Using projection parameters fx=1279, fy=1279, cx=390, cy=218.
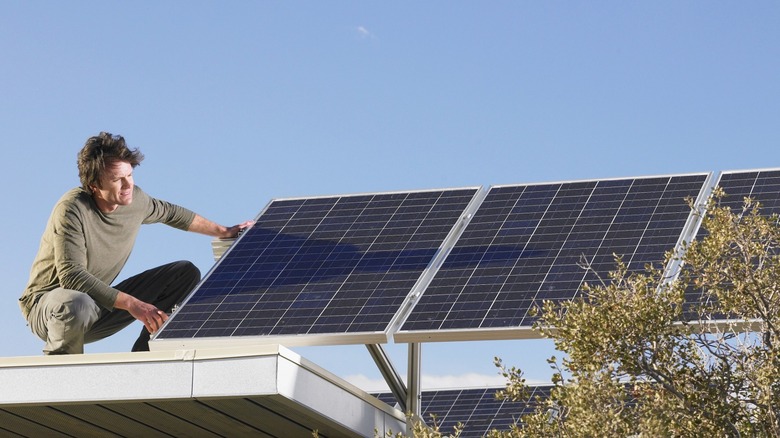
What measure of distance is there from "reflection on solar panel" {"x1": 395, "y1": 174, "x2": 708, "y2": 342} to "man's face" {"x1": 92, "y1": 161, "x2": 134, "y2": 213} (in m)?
3.31

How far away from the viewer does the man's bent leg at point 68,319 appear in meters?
12.0

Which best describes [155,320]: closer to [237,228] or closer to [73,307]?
[73,307]

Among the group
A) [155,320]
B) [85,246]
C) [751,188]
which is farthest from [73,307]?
[751,188]

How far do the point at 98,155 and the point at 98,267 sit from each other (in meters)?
1.18

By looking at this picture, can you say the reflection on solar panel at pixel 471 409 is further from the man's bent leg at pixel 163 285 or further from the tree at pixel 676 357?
the tree at pixel 676 357

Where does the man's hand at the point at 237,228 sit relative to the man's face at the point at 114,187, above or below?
above

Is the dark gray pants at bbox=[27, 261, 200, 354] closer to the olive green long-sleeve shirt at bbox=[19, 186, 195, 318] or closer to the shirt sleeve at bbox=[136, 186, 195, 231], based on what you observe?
the olive green long-sleeve shirt at bbox=[19, 186, 195, 318]

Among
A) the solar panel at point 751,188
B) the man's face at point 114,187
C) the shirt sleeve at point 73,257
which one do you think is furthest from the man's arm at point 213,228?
the solar panel at point 751,188

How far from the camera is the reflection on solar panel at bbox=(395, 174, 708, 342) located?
1152 centimetres

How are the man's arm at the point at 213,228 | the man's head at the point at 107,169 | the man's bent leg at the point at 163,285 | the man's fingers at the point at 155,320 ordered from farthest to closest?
1. the man's arm at the point at 213,228
2. the man's bent leg at the point at 163,285
3. the man's head at the point at 107,169
4. the man's fingers at the point at 155,320

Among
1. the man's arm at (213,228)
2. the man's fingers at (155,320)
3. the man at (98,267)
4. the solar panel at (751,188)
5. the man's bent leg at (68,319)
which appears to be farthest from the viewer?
the man's arm at (213,228)

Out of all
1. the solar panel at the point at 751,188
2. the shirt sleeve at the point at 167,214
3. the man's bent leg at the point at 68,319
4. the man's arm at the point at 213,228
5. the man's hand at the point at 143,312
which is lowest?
the man's bent leg at the point at 68,319

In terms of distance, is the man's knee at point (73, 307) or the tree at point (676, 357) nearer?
the tree at point (676, 357)

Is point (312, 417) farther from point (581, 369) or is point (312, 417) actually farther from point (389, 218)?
point (389, 218)
